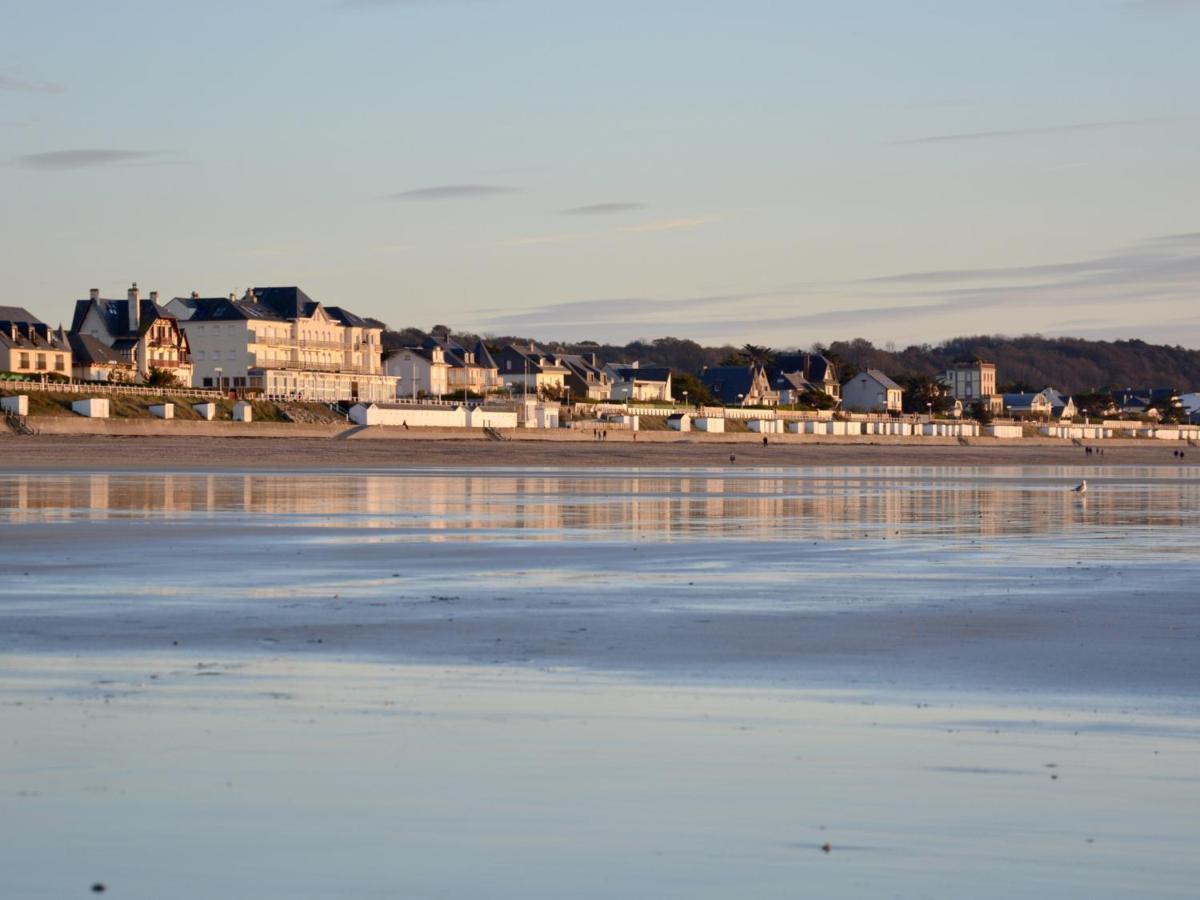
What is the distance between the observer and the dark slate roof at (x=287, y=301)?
122 m

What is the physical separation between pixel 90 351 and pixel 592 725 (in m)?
102

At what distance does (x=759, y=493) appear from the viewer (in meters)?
42.8

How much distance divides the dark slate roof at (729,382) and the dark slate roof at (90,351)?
75035 millimetres

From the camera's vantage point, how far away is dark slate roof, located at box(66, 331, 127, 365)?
10419 cm

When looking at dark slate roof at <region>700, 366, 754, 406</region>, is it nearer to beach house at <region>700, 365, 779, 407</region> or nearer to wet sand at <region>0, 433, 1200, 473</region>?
beach house at <region>700, 365, 779, 407</region>

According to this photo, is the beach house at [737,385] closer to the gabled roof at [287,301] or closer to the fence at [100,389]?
the gabled roof at [287,301]

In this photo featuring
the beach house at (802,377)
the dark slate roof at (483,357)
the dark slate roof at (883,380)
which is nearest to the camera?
the dark slate roof at (483,357)

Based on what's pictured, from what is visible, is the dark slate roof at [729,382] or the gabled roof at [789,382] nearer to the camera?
the dark slate roof at [729,382]

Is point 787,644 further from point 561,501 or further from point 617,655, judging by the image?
point 561,501

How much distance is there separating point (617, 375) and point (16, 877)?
15885 cm

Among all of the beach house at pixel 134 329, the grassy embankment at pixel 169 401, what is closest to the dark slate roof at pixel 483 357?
the beach house at pixel 134 329

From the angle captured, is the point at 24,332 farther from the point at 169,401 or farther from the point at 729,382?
the point at 729,382

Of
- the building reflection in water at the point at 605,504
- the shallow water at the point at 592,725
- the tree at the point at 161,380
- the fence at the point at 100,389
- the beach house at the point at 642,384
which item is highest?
the beach house at the point at 642,384

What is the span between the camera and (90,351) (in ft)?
344
